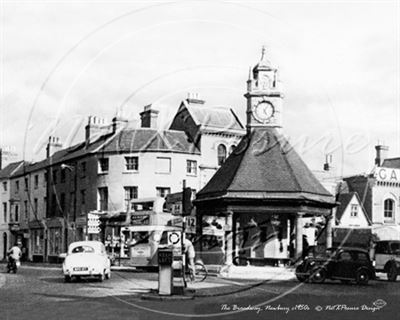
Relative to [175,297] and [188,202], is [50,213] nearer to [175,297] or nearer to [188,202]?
[188,202]

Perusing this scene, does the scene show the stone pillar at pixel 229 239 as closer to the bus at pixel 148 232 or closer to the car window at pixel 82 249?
the bus at pixel 148 232

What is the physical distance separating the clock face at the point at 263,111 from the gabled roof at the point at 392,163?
3006 centimetres

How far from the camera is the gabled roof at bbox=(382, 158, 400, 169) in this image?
61094 millimetres

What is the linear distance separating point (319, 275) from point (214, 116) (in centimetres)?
3018

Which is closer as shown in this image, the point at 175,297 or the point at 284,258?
the point at 175,297

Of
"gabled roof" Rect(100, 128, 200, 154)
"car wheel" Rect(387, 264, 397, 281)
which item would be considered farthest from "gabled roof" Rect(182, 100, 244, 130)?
"car wheel" Rect(387, 264, 397, 281)

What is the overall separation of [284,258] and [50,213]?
97.0 feet

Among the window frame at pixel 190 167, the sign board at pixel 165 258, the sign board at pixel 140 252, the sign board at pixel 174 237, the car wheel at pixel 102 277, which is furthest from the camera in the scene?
the window frame at pixel 190 167

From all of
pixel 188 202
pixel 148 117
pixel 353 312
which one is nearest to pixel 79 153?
pixel 148 117

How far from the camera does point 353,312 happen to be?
14.8 m

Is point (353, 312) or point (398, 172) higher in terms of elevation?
point (398, 172)

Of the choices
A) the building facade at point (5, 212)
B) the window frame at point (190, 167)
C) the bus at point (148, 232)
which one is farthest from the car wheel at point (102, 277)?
the building facade at point (5, 212)

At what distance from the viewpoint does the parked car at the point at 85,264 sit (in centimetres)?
2412

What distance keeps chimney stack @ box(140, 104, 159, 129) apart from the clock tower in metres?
19.8
